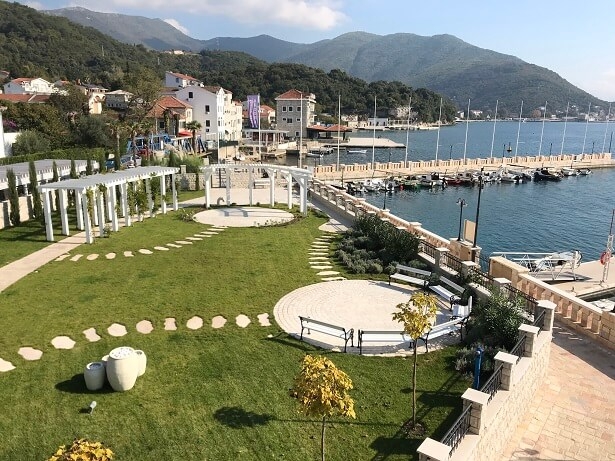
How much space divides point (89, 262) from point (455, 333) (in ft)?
48.2

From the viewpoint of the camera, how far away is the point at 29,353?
12.2 metres

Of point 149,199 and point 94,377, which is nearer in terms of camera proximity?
point 94,377

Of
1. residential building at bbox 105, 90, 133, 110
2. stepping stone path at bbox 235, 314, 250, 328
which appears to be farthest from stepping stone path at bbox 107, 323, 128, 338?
residential building at bbox 105, 90, 133, 110

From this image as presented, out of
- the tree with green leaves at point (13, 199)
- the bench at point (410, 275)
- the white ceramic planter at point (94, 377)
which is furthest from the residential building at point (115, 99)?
the white ceramic planter at point (94, 377)

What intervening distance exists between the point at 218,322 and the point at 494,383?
26.2 feet

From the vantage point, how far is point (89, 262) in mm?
19875

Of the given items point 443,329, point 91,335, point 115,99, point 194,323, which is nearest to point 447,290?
point 443,329

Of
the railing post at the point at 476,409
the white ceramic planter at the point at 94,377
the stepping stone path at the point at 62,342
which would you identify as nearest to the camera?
the railing post at the point at 476,409

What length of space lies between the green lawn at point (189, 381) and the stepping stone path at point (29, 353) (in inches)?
6.1

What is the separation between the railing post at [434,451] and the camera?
22.8 ft

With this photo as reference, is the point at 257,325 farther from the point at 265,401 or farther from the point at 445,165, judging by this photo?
the point at 445,165

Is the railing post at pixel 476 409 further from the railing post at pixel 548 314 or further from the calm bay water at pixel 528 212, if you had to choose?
the calm bay water at pixel 528 212

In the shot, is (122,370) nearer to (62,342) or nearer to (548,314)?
(62,342)

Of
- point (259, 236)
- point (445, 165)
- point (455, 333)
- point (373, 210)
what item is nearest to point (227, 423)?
point (455, 333)
